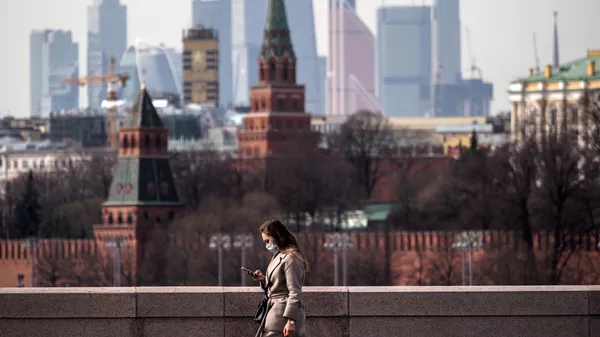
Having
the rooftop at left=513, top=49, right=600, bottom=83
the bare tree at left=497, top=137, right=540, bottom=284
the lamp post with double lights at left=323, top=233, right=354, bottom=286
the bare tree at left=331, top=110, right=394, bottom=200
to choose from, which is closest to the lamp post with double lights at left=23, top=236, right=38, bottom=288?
the lamp post with double lights at left=323, top=233, right=354, bottom=286

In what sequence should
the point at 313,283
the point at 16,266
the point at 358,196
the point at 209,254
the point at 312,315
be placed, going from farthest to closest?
1. the point at 358,196
2. the point at 16,266
3. the point at 209,254
4. the point at 313,283
5. the point at 312,315

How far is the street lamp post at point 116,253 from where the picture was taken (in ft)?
345

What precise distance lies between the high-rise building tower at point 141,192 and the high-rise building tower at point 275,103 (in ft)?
107

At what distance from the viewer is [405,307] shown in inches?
1350

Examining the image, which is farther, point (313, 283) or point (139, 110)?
point (139, 110)

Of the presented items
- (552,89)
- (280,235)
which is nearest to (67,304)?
(280,235)

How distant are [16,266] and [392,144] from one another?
72444 millimetres

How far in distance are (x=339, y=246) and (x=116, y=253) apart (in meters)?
12.0

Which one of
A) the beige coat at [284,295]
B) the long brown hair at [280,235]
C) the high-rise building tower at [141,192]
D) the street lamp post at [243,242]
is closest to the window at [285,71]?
the high-rise building tower at [141,192]

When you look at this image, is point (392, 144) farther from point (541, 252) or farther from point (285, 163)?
point (541, 252)

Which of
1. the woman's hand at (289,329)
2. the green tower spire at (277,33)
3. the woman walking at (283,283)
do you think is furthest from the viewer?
the green tower spire at (277,33)

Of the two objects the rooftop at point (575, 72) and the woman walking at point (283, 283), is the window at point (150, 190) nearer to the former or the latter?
the rooftop at point (575, 72)

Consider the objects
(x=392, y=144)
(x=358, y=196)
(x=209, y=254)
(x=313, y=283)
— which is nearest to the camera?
(x=313, y=283)

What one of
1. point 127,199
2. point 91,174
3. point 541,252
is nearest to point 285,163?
point 91,174
